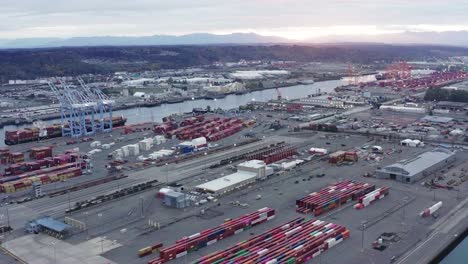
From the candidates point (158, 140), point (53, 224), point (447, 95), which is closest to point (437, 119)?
point (447, 95)

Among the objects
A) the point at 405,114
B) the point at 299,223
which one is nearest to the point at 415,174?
the point at 299,223

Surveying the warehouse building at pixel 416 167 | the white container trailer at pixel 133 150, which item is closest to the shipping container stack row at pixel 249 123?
the white container trailer at pixel 133 150

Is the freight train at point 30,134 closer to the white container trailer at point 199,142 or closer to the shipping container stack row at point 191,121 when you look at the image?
the shipping container stack row at point 191,121

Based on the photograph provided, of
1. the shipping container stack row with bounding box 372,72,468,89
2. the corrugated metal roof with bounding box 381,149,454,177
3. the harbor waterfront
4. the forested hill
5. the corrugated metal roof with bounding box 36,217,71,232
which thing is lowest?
the harbor waterfront

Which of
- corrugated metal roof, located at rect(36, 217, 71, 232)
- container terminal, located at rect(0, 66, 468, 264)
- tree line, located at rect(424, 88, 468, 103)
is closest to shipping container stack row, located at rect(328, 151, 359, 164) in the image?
container terminal, located at rect(0, 66, 468, 264)

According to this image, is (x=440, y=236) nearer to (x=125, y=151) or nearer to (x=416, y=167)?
(x=416, y=167)

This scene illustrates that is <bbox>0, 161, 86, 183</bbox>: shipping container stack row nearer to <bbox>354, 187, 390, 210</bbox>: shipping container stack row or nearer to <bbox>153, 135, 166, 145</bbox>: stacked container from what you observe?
<bbox>153, 135, 166, 145</bbox>: stacked container

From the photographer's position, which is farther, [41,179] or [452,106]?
[452,106]
